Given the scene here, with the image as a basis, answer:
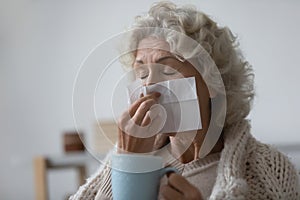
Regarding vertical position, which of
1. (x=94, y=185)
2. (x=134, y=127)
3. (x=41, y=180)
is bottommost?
(x=41, y=180)

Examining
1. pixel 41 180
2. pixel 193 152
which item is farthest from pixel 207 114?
pixel 41 180

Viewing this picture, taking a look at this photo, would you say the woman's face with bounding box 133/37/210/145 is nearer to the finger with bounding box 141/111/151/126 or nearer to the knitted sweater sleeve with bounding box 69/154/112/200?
the finger with bounding box 141/111/151/126

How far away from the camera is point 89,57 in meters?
0.70

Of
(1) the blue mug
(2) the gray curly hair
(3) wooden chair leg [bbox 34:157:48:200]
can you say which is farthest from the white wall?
(1) the blue mug

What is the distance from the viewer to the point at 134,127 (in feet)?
2.23

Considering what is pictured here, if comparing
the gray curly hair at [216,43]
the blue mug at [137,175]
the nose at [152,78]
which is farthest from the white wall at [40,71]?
the blue mug at [137,175]

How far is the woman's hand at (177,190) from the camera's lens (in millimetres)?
634

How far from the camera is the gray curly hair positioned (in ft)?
→ 2.60

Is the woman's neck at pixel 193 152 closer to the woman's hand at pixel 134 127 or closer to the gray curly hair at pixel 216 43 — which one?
the gray curly hair at pixel 216 43

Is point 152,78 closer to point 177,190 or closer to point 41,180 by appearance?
point 177,190

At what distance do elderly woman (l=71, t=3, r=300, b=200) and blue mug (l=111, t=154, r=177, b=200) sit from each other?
0.06 m

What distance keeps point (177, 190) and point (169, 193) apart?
1 cm

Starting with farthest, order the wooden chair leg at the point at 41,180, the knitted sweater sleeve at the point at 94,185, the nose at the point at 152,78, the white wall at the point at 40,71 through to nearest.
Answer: the white wall at the point at 40,71 → the wooden chair leg at the point at 41,180 → the knitted sweater sleeve at the point at 94,185 → the nose at the point at 152,78

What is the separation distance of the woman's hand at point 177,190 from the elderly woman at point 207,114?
7 cm
